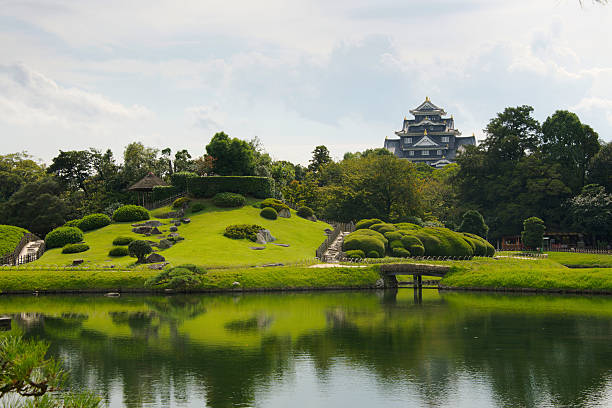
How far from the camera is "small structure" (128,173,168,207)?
8619 centimetres

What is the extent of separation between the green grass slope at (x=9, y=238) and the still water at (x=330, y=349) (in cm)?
1513

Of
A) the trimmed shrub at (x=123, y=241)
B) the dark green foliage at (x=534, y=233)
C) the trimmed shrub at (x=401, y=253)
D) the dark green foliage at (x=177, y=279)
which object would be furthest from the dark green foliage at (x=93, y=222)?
the dark green foliage at (x=534, y=233)

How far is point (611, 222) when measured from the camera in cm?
8100

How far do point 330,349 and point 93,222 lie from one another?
51.5 meters

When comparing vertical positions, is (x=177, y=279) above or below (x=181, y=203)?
below

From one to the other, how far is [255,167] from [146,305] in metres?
52.7

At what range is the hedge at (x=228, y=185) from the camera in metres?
88.6

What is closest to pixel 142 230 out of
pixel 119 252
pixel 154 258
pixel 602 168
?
pixel 119 252

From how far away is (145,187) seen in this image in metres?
86.2

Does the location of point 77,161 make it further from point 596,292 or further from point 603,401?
point 603,401

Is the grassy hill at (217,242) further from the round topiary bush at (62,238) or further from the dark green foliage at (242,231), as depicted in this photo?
the round topiary bush at (62,238)

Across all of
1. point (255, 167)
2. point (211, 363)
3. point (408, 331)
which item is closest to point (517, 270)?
point (408, 331)

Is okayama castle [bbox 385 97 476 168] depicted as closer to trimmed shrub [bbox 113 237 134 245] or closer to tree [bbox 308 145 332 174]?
tree [bbox 308 145 332 174]

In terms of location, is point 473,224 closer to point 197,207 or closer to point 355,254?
point 355,254
